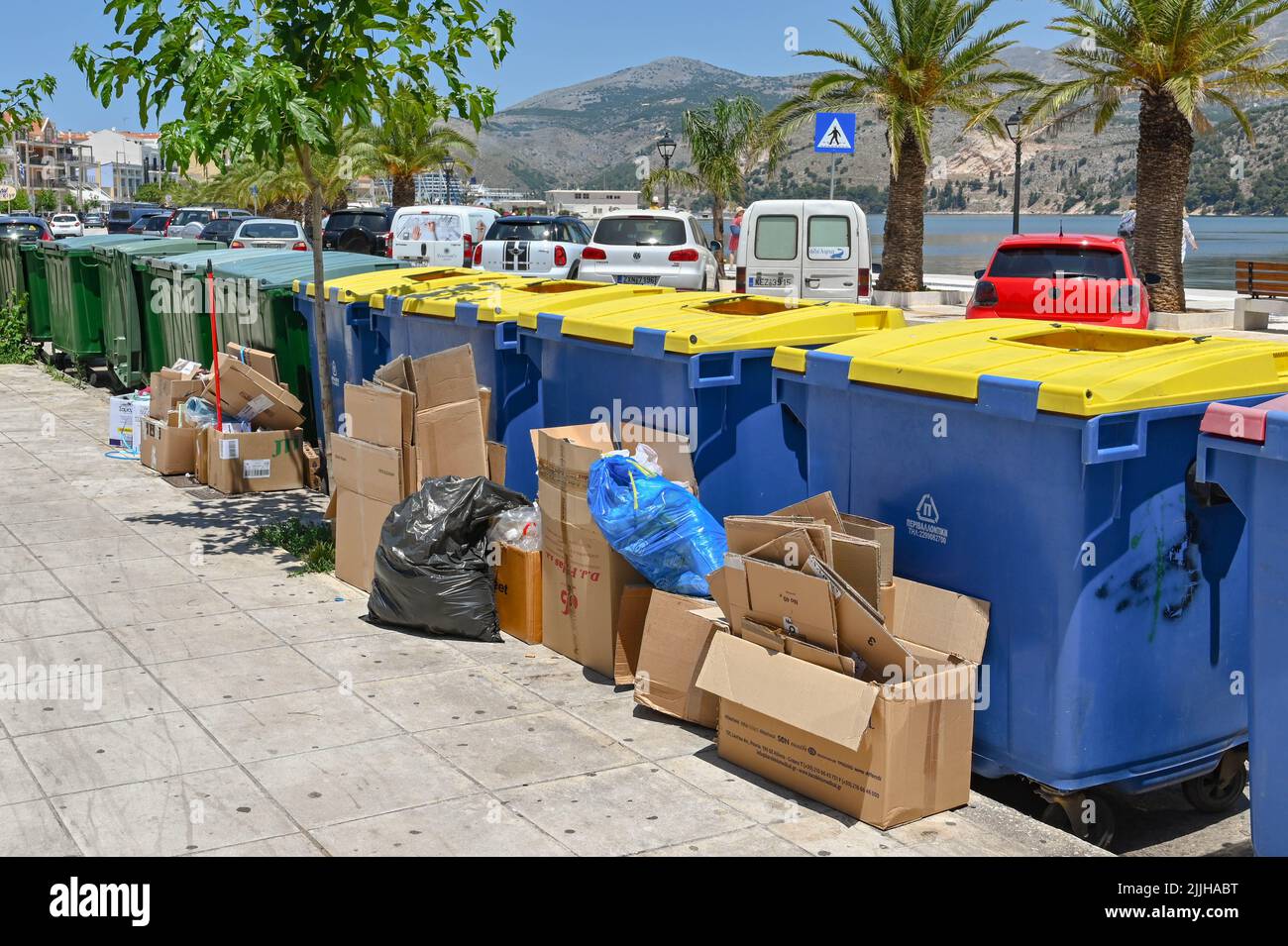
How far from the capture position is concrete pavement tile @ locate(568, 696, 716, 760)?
542 cm

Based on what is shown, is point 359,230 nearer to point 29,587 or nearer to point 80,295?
point 80,295

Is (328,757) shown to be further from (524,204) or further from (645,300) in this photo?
(524,204)

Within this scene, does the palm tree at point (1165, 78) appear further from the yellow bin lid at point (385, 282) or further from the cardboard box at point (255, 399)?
the cardboard box at point (255, 399)

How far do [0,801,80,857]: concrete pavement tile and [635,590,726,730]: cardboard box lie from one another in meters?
2.23

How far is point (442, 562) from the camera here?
675 cm

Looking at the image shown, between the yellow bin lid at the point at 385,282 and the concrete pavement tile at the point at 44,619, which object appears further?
the yellow bin lid at the point at 385,282

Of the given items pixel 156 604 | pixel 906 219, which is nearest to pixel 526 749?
pixel 156 604

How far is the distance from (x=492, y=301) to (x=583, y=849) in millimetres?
4196

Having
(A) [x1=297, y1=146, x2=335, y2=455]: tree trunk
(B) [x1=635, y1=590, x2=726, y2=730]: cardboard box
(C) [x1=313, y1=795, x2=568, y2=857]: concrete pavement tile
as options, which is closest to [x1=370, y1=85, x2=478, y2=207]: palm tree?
(A) [x1=297, y1=146, x2=335, y2=455]: tree trunk

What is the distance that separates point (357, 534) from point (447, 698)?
1.96 meters

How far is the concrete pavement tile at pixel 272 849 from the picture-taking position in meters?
4.43

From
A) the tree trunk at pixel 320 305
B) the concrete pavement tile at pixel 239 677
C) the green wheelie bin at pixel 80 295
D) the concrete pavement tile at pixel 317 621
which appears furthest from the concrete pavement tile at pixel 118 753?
the green wheelie bin at pixel 80 295

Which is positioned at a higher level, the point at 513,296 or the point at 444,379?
the point at 513,296

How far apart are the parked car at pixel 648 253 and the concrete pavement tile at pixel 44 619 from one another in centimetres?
1242
